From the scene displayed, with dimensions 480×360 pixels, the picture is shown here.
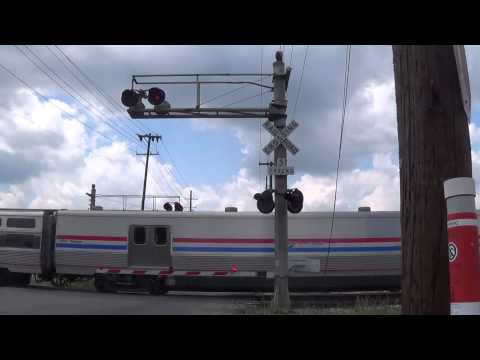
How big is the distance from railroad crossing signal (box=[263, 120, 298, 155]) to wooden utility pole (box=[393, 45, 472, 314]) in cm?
1012

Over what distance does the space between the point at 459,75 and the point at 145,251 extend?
657 inches

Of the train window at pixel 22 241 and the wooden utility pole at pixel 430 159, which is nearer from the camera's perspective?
the wooden utility pole at pixel 430 159

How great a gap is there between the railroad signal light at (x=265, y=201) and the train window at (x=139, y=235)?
754cm

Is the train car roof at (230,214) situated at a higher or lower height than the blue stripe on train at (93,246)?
higher

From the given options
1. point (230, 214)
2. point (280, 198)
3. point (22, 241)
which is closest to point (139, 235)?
point (230, 214)

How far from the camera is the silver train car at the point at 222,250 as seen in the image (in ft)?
58.5

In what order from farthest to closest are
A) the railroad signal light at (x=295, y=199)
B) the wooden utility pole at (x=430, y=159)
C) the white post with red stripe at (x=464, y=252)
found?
1. the railroad signal light at (x=295, y=199)
2. the wooden utility pole at (x=430, y=159)
3. the white post with red stripe at (x=464, y=252)

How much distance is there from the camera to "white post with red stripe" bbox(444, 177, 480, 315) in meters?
2.47

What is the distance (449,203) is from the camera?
2.56m

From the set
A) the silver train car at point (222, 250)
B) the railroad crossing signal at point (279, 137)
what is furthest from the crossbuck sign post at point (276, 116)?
the silver train car at point (222, 250)

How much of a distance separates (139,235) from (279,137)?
25.9ft

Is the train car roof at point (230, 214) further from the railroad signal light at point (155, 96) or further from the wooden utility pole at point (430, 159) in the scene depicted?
the wooden utility pole at point (430, 159)
